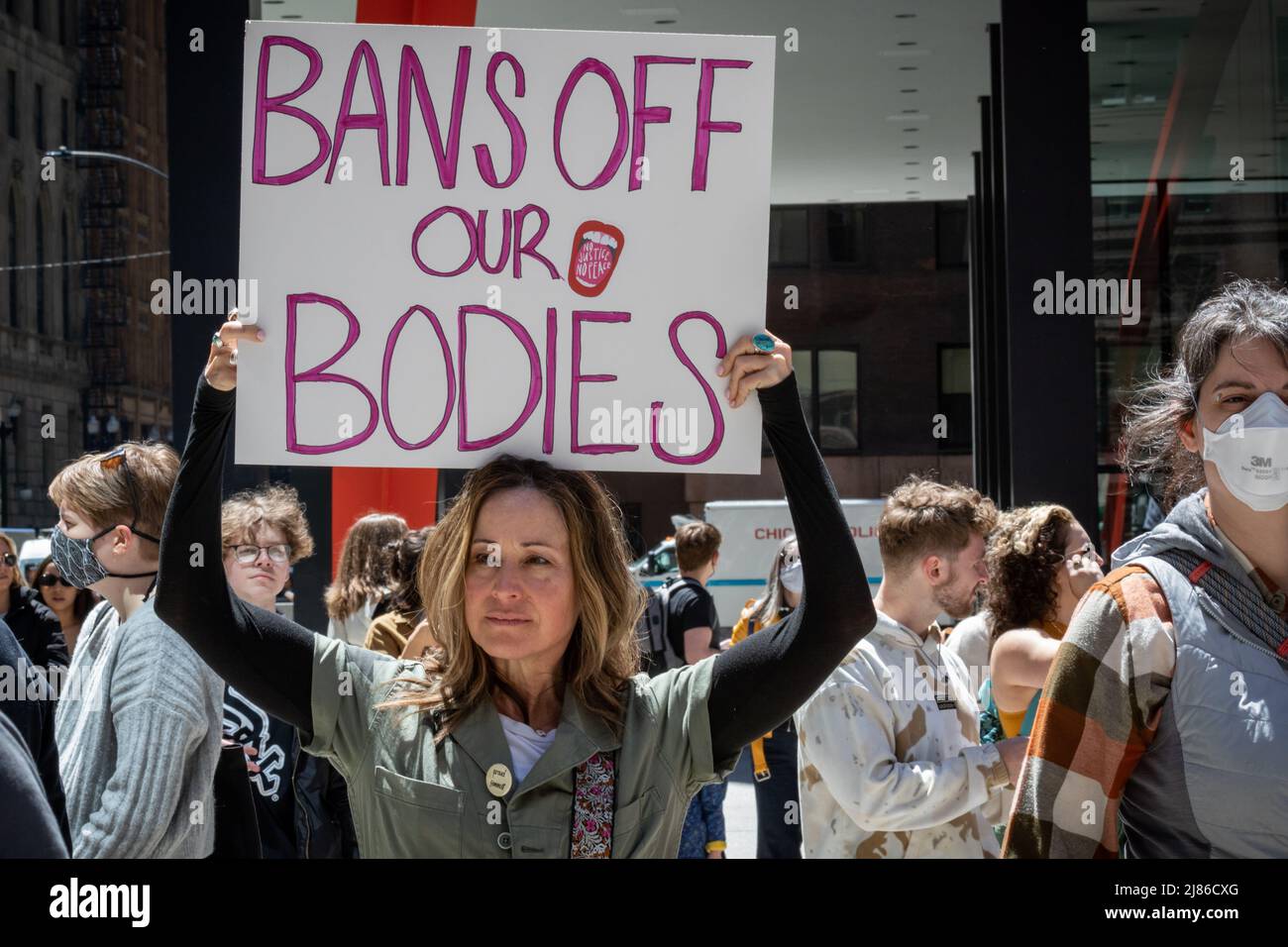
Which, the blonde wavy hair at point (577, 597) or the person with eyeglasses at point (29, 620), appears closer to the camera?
the blonde wavy hair at point (577, 597)

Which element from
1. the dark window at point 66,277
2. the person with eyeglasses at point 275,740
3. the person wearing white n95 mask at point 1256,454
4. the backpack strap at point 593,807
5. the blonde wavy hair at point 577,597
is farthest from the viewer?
the dark window at point 66,277

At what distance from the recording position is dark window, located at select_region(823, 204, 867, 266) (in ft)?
93.0

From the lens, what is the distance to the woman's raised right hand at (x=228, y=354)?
2.31m

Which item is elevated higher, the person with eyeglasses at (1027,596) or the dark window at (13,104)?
the dark window at (13,104)

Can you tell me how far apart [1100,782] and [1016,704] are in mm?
2260

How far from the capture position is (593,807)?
211 cm

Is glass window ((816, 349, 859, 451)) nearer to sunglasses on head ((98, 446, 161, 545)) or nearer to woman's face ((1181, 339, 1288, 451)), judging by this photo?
sunglasses on head ((98, 446, 161, 545))

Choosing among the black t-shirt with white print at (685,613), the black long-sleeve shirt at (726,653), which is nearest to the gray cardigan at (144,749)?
the black long-sleeve shirt at (726,653)

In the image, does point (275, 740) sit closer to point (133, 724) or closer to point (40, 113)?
point (133, 724)

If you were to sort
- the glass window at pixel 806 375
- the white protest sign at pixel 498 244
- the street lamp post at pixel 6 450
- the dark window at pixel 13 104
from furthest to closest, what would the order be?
the dark window at pixel 13 104, the street lamp post at pixel 6 450, the glass window at pixel 806 375, the white protest sign at pixel 498 244

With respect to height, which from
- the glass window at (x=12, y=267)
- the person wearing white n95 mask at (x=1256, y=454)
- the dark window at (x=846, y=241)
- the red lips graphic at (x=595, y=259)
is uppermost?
the glass window at (x=12, y=267)

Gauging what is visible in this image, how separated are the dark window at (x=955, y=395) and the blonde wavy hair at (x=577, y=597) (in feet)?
85.6

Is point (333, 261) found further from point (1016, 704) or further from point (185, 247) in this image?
point (185, 247)

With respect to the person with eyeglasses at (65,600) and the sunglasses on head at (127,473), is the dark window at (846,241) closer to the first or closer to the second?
the person with eyeglasses at (65,600)
